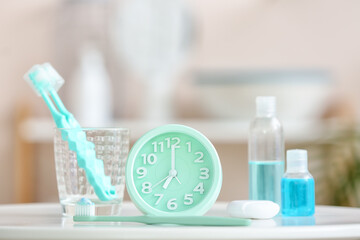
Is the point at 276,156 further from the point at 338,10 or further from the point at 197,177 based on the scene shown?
the point at 338,10

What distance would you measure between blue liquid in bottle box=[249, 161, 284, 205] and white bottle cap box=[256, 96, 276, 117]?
0.23 feet

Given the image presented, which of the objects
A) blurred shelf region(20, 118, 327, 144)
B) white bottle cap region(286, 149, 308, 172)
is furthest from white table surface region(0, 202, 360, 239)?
blurred shelf region(20, 118, 327, 144)

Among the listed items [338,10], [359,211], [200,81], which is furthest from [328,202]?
[359,211]

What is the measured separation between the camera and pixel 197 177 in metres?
0.80

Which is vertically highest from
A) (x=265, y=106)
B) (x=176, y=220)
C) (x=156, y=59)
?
(x=156, y=59)

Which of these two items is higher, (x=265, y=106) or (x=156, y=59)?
(x=156, y=59)

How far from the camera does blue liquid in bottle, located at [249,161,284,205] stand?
88cm

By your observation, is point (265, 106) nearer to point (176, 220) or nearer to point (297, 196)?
point (297, 196)

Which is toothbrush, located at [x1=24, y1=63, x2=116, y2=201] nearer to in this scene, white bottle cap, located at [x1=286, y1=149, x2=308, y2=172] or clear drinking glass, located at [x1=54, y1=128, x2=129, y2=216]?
clear drinking glass, located at [x1=54, y1=128, x2=129, y2=216]

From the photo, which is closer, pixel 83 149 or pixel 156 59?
pixel 83 149

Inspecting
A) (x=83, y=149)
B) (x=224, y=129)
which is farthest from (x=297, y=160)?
(x=224, y=129)

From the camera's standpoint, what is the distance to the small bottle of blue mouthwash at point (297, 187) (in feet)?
2.68

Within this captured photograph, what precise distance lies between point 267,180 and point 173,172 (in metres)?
0.15

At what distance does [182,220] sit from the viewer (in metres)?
0.71
